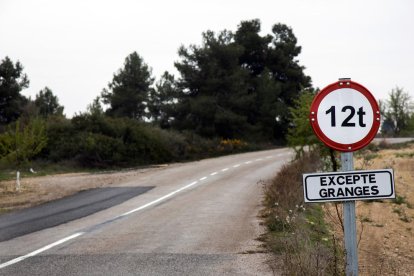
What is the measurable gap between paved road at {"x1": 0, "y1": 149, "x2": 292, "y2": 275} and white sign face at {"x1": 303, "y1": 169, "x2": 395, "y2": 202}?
7.77 ft

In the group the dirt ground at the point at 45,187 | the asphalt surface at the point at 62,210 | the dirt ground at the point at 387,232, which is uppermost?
the dirt ground at the point at 45,187

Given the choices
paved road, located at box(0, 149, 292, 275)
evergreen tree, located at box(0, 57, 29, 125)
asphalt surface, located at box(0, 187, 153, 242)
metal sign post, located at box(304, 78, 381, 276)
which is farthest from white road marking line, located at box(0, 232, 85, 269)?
evergreen tree, located at box(0, 57, 29, 125)

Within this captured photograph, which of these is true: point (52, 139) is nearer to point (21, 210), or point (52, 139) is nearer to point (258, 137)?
point (21, 210)

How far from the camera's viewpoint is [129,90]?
5556cm

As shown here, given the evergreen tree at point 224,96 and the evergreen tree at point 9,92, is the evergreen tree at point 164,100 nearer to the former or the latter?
the evergreen tree at point 224,96

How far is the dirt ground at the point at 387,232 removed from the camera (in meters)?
9.23

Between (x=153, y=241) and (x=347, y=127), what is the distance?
5.14 meters

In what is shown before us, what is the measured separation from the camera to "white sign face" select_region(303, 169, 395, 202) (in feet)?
14.3

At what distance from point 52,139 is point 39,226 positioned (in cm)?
2057

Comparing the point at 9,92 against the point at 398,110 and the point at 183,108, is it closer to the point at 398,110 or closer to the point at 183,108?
the point at 183,108

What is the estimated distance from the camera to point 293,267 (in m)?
5.66

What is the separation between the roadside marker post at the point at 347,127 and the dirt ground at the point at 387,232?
2578 millimetres

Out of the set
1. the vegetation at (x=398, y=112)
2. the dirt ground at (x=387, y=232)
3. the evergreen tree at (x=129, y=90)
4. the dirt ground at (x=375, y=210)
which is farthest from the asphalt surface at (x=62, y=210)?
the vegetation at (x=398, y=112)

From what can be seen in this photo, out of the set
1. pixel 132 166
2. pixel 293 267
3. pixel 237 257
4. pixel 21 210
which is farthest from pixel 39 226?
pixel 132 166
